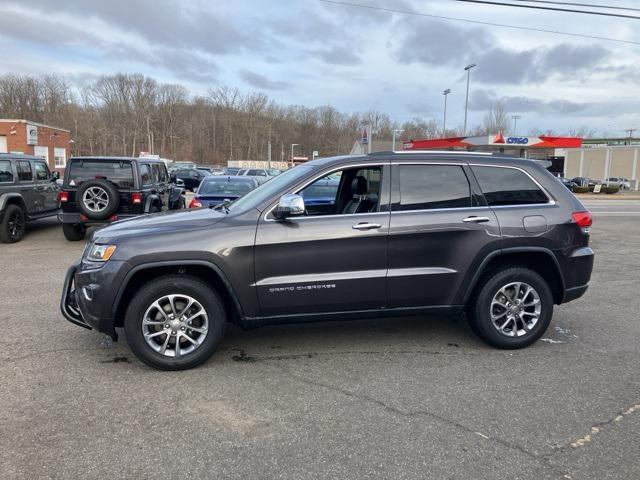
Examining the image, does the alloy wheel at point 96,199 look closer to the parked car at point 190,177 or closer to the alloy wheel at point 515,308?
the alloy wheel at point 515,308

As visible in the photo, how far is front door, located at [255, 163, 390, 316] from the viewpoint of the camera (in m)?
4.11

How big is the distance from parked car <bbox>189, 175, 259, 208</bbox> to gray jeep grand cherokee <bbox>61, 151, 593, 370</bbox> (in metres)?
5.89

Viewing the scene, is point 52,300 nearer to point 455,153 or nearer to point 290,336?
point 290,336

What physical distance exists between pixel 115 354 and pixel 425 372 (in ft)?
9.02

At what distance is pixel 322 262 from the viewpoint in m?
4.17

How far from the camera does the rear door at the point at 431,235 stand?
171 inches

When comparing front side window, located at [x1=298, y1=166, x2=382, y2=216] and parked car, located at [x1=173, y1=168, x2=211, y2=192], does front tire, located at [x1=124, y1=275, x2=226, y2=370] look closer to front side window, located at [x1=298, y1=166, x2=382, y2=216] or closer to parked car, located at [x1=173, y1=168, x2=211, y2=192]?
front side window, located at [x1=298, y1=166, x2=382, y2=216]

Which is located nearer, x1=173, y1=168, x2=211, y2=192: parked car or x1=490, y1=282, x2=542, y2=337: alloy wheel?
→ x1=490, y1=282, x2=542, y2=337: alloy wheel

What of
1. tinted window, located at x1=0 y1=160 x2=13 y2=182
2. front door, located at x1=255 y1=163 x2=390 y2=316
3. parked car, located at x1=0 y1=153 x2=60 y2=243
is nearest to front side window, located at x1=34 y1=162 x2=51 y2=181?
parked car, located at x1=0 y1=153 x2=60 y2=243

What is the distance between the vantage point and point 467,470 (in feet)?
9.29

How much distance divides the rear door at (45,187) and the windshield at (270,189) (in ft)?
29.1

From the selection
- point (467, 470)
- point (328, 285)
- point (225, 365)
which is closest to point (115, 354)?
point (225, 365)

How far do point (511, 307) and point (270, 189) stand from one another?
2.52 m

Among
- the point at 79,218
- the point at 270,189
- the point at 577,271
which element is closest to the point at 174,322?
the point at 270,189
